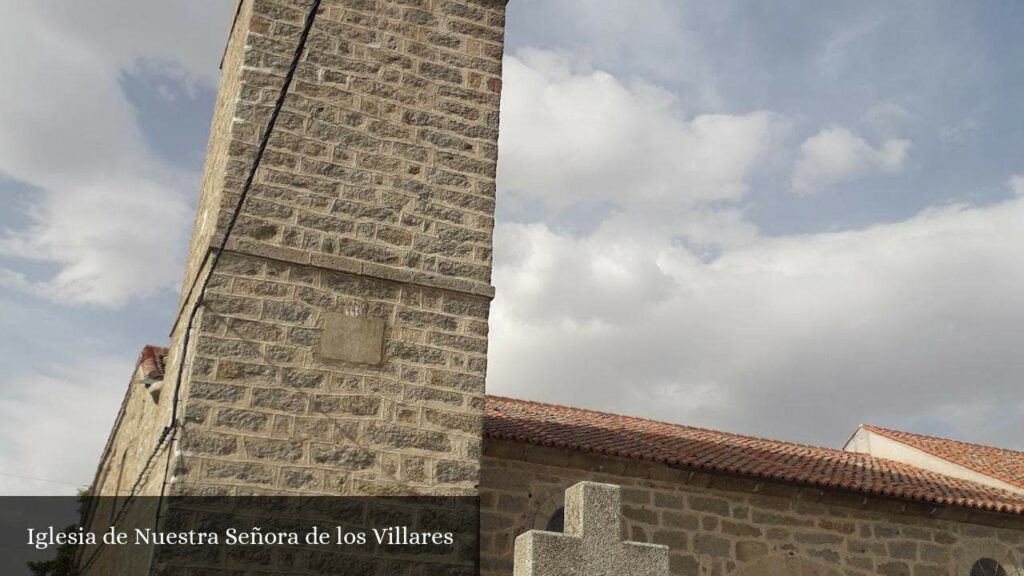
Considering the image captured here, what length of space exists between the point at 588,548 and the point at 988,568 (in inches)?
298

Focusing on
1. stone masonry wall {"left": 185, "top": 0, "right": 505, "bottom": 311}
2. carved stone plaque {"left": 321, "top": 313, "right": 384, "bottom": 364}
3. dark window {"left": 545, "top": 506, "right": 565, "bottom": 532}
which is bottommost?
dark window {"left": 545, "top": 506, "right": 565, "bottom": 532}

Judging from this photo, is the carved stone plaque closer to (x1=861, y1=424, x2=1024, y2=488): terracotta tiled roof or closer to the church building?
the church building

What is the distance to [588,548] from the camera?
3992mm

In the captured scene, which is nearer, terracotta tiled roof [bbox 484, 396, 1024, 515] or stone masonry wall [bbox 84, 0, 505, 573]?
stone masonry wall [bbox 84, 0, 505, 573]

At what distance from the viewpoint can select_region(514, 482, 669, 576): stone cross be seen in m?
3.88

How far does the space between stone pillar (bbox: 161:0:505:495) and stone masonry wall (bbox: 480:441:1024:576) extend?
2646 mm

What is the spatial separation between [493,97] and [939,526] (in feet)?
21.9

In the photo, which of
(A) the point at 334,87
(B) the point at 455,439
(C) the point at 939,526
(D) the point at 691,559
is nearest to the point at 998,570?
(C) the point at 939,526

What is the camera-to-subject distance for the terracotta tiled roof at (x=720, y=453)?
8.86 meters

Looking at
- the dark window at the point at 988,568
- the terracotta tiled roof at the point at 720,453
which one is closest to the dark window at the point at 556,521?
the terracotta tiled roof at the point at 720,453

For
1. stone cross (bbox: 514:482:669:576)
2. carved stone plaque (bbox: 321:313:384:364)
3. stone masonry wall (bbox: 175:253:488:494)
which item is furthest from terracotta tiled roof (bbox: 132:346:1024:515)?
stone cross (bbox: 514:482:669:576)

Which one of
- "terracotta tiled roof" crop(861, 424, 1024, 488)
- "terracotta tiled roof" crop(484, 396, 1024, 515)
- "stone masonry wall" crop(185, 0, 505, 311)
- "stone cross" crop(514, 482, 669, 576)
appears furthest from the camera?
"terracotta tiled roof" crop(861, 424, 1024, 488)

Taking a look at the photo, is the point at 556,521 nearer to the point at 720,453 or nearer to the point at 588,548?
the point at 720,453

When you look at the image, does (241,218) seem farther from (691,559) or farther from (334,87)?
(691,559)
